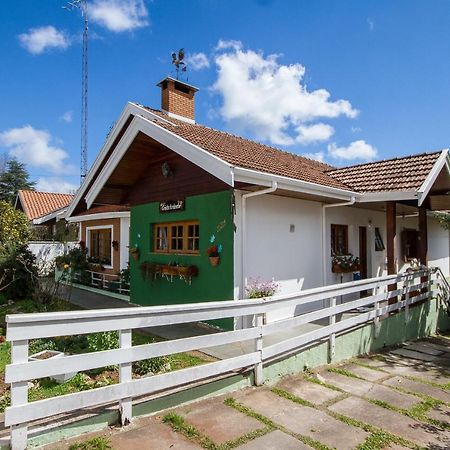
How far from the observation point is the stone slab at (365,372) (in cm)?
504

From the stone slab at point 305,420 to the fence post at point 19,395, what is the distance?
2.10 meters

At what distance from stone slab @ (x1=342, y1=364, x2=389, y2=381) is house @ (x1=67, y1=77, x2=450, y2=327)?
1882 mm

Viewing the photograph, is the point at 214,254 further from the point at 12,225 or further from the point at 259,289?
the point at 12,225

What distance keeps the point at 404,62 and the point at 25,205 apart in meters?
22.8

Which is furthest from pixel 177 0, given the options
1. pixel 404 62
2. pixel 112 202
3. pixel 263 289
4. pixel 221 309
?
pixel 221 309

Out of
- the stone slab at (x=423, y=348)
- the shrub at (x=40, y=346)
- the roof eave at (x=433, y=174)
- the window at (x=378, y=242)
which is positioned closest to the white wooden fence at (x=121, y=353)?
the shrub at (x=40, y=346)

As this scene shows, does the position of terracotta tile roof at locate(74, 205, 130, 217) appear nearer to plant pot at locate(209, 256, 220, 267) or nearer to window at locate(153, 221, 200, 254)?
window at locate(153, 221, 200, 254)

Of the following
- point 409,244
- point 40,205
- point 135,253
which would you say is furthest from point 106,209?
point 40,205

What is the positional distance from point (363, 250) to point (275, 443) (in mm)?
8142

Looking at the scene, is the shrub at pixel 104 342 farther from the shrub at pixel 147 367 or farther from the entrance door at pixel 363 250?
the entrance door at pixel 363 250

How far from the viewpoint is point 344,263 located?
29.1 ft

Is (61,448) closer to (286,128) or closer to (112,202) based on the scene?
(112,202)

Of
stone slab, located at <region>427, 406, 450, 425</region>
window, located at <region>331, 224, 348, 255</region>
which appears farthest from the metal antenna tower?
stone slab, located at <region>427, 406, 450, 425</region>

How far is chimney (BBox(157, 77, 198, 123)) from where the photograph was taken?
1149 cm
